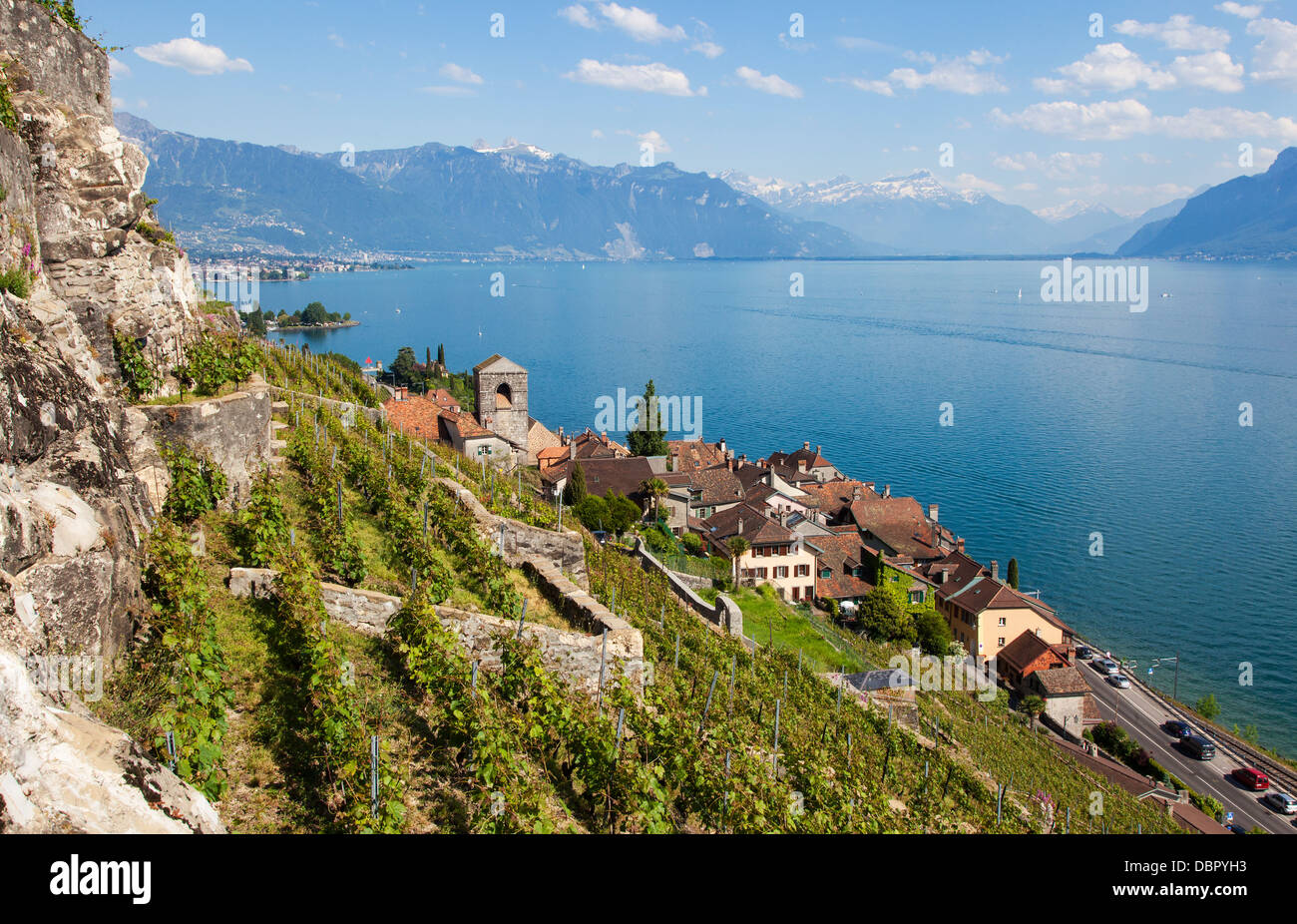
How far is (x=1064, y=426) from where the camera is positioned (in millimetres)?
99312

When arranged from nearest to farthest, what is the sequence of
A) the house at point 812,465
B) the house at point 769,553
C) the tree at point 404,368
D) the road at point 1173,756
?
the road at point 1173,756, the house at point 769,553, the house at point 812,465, the tree at point 404,368

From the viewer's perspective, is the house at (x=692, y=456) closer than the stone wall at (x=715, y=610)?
No

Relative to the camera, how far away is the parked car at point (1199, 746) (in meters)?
41.6

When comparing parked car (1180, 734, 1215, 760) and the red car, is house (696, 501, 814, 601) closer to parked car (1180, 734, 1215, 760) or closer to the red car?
parked car (1180, 734, 1215, 760)

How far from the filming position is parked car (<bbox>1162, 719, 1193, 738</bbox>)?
43.6 metres

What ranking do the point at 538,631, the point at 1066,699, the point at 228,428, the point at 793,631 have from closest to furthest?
1. the point at 538,631
2. the point at 228,428
3. the point at 793,631
4. the point at 1066,699

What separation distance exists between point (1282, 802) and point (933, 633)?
17.0m

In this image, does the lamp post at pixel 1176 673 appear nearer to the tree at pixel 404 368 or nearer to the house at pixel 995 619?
Result: the house at pixel 995 619

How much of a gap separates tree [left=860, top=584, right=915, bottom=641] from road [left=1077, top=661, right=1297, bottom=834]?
31.1 feet

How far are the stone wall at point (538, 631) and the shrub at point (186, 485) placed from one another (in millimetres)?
1852

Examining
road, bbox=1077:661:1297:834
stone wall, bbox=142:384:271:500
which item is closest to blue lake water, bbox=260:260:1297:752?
road, bbox=1077:661:1297:834

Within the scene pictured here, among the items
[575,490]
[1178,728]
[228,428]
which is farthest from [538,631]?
[1178,728]

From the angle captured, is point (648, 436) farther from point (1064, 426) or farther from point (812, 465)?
point (1064, 426)

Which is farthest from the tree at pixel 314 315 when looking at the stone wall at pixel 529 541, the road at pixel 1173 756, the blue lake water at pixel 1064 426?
the stone wall at pixel 529 541
